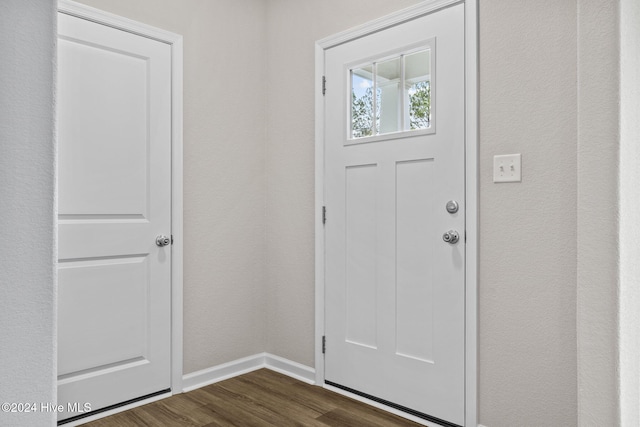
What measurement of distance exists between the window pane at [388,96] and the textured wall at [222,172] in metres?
0.93

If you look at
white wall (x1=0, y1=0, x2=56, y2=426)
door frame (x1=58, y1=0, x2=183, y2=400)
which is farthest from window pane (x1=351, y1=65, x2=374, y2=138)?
white wall (x1=0, y1=0, x2=56, y2=426)

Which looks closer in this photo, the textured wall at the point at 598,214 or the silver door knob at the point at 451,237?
the textured wall at the point at 598,214

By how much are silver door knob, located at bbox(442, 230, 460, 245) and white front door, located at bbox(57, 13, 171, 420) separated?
4.93ft

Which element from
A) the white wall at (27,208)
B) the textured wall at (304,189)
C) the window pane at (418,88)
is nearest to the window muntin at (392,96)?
the window pane at (418,88)

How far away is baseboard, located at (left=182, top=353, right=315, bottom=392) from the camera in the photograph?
103 inches

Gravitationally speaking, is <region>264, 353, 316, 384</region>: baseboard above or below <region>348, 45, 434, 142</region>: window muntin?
below

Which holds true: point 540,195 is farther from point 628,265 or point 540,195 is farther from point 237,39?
point 237,39

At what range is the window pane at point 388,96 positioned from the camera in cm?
231

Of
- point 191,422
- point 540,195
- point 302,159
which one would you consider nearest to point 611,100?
point 540,195

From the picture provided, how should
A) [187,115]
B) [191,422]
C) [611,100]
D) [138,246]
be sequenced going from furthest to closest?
[187,115], [138,246], [191,422], [611,100]

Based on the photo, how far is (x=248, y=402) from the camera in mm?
2408

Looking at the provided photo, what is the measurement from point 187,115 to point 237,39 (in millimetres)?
644

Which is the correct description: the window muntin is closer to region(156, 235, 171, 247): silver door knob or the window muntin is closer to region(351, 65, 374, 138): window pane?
region(351, 65, 374, 138): window pane

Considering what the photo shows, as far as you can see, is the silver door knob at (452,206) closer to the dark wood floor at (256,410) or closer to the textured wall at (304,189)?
the textured wall at (304,189)
